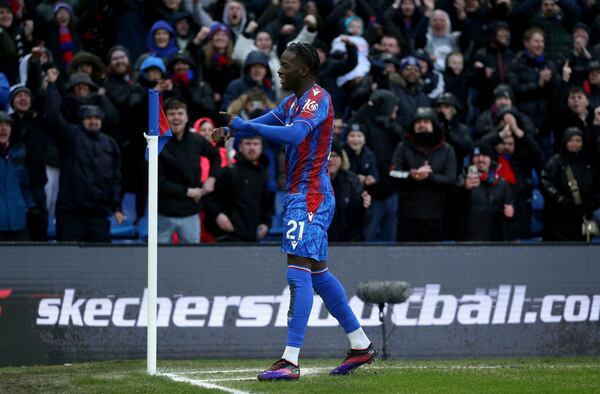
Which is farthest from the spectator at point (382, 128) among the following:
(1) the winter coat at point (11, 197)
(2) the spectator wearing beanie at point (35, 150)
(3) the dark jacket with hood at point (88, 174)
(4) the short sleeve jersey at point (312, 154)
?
(4) the short sleeve jersey at point (312, 154)

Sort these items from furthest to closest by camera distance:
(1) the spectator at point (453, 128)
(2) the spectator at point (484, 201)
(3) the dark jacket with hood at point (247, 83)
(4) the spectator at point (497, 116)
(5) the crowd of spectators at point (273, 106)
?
1. (4) the spectator at point (497, 116)
2. (1) the spectator at point (453, 128)
3. (3) the dark jacket with hood at point (247, 83)
4. (2) the spectator at point (484, 201)
5. (5) the crowd of spectators at point (273, 106)

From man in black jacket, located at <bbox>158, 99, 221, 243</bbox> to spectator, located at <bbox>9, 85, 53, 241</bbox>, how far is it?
1.60m

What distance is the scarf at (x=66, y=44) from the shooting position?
17.2m

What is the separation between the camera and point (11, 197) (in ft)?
45.9

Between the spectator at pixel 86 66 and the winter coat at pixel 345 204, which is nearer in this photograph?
the winter coat at pixel 345 204

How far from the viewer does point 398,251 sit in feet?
41.5

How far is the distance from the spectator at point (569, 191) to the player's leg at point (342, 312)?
6.93 m

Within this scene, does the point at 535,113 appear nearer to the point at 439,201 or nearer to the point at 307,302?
the point at 439,201

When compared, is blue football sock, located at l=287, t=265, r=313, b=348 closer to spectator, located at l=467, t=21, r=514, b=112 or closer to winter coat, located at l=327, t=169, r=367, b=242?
winter coat, located at l=327, t=169, r=367, b=242

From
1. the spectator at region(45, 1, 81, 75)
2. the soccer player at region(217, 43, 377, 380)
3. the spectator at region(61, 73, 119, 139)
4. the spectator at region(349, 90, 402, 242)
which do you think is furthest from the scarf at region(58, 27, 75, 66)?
the soccer player at region(217, 43, 377, 380)

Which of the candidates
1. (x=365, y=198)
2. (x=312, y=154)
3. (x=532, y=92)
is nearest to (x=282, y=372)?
(x=312, y=154)

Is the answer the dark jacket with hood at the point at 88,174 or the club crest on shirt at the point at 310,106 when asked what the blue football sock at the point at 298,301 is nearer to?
the club crest on shirt at the point at 310,106

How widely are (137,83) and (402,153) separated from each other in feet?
12.3

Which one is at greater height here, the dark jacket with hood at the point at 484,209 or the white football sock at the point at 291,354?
the dark jacket with hood at the point at 484,209
